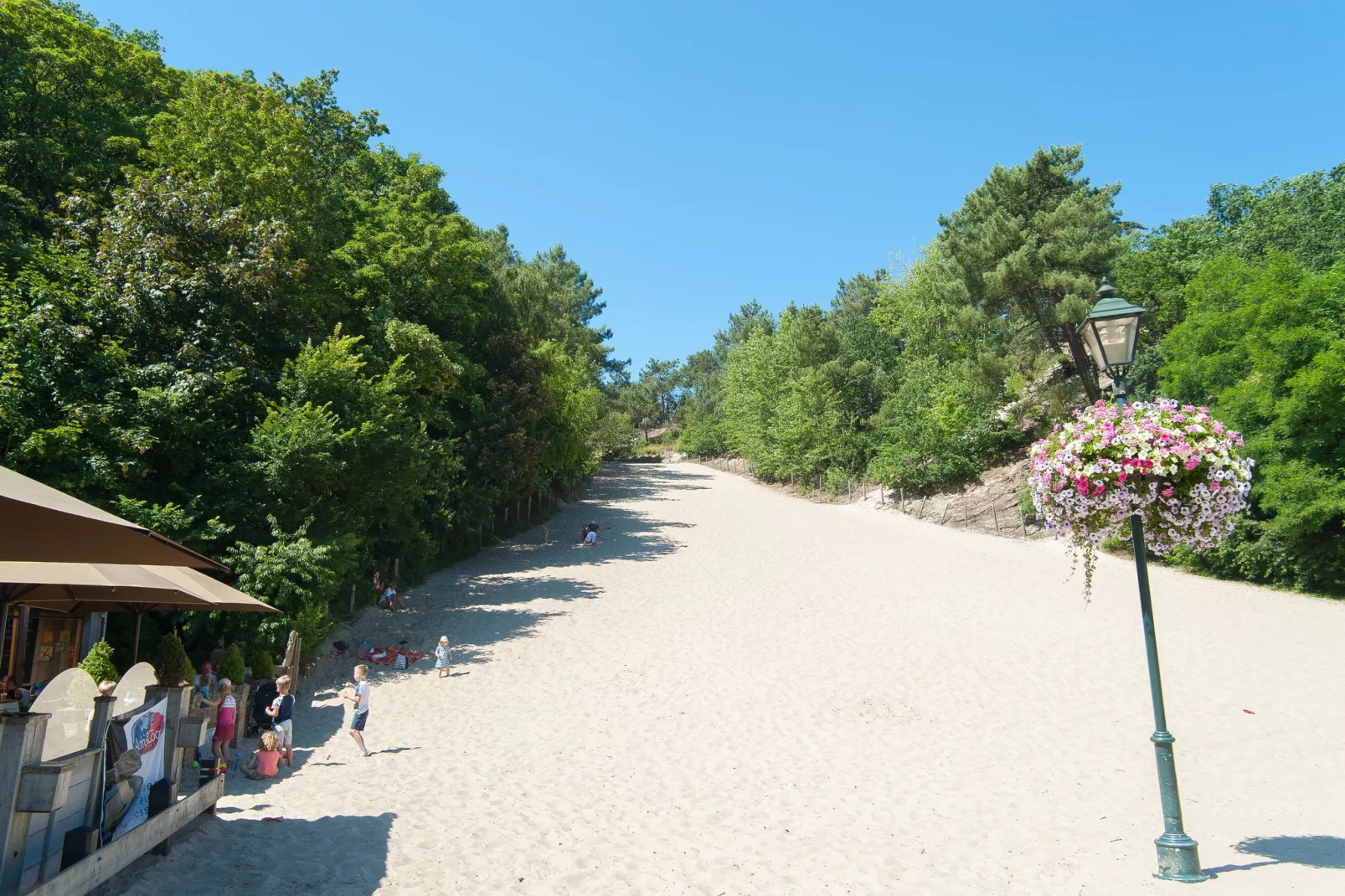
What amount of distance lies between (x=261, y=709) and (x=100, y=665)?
87.9 inches

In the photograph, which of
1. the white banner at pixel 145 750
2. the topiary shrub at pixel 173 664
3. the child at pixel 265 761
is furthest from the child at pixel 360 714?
the white banner at pixel 145 750

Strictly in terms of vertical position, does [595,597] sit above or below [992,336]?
below

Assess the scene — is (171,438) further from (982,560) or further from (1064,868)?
(982,560)

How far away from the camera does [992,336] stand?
121ft

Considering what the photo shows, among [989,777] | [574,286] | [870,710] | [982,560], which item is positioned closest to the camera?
[989,777]

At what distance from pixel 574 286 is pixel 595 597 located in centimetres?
4621

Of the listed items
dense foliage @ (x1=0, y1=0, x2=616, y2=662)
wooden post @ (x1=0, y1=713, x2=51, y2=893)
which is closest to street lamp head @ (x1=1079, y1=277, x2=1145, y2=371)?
wooden post @ (x1=0, y1=713, x2=51, y2=893)

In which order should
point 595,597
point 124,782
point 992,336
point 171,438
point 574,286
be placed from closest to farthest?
point 124,782
point 171,438
point 595,597
point 992,336
point 574,286

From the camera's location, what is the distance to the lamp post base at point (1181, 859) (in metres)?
6.93

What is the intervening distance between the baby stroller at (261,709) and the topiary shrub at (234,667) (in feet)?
1.18

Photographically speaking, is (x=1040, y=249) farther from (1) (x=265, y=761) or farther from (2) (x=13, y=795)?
(2) (x=13, y=795)

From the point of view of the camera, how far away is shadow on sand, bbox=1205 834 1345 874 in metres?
7.34

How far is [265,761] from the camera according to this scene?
10.2m

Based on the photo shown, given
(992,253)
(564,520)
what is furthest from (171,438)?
(992,253)
